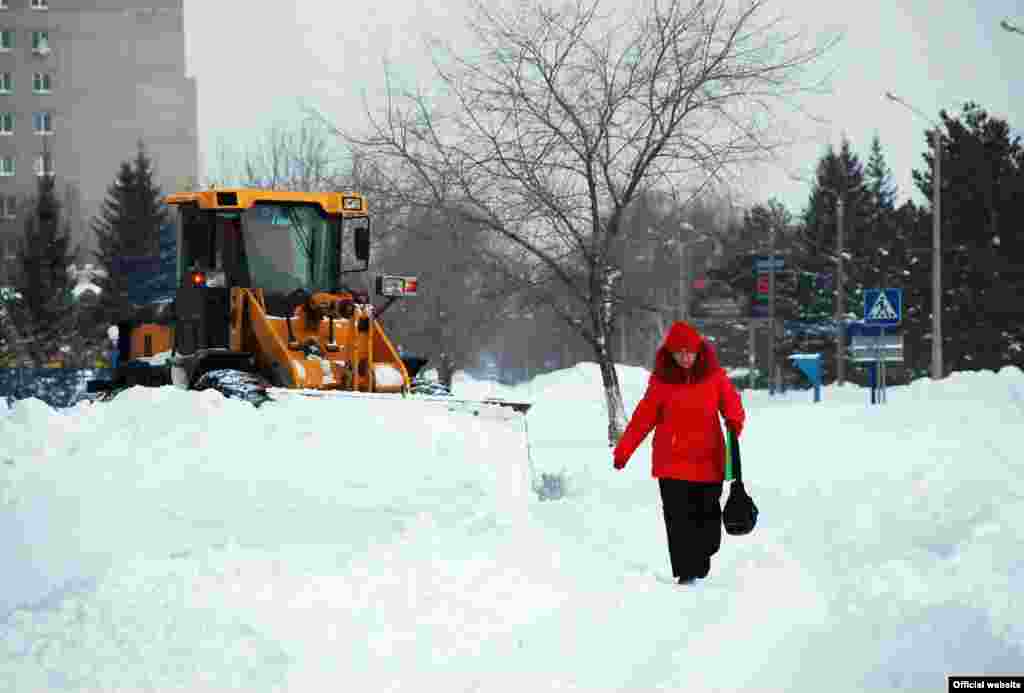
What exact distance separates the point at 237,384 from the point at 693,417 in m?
4.90

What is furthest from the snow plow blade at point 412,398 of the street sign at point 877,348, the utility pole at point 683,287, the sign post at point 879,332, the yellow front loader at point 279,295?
the utility pole at point 683,287

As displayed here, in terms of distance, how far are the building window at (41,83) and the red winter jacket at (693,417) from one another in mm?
87216

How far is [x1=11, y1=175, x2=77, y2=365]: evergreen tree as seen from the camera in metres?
40.5

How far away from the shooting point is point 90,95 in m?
91.5

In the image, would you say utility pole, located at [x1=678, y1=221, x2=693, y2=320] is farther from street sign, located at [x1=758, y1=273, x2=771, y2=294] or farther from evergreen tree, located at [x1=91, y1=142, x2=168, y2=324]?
evergreen tree, located at [x1=91, y1=142, x2=168, y2=324]

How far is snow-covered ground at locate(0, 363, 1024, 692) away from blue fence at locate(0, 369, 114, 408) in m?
16.4

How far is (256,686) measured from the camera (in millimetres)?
6227

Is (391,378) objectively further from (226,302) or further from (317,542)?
(317,542)

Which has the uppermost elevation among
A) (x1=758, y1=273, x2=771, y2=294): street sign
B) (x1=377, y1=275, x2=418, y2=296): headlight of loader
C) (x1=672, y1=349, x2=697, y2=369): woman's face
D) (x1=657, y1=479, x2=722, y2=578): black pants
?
(x1=758, y1=273, x2=771, y2=294): street sign

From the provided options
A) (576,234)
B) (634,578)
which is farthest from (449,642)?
(576,234)

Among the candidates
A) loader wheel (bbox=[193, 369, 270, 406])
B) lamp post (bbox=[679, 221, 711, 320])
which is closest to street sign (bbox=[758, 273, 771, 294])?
lamp post (bbox=[679, 221, 711, 320])

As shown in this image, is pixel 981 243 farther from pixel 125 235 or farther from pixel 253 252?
pixel 253 252

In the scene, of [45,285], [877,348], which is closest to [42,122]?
[45,285]

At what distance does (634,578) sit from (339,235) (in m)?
7.23
